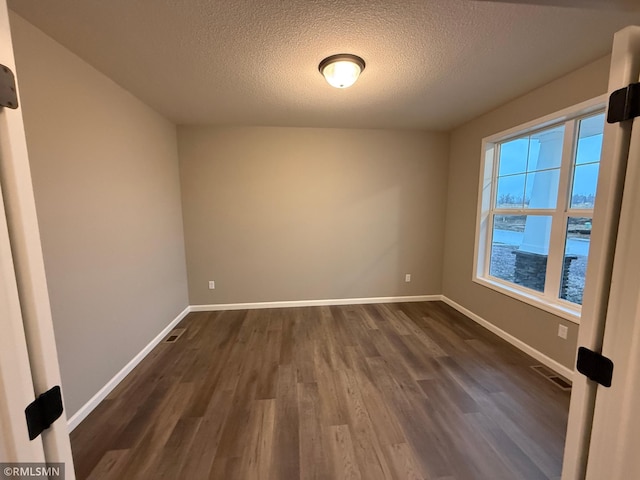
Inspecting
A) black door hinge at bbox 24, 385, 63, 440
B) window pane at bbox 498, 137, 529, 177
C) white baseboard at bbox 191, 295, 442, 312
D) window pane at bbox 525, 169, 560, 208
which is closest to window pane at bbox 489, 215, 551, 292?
window pane at bbox 525, 169, 560, 208

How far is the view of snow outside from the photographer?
2.18 meters

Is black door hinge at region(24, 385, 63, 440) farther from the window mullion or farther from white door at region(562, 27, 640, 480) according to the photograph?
the window mullion

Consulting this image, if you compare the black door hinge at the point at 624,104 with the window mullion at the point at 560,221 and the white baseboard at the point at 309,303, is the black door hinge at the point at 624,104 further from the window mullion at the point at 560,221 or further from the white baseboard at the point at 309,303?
the white baseboard at the point at 309,303

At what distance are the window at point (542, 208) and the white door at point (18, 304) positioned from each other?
2821 millimetres

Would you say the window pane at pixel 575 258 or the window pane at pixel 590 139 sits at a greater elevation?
the window pane at pixel 590 139

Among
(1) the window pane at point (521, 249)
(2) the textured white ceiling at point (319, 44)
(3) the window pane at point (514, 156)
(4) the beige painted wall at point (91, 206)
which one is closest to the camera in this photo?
(2) the textured white ceiling at point (319, 44)

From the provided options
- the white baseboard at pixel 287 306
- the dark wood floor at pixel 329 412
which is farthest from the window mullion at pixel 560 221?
the dark wood floor at pixel 329 412

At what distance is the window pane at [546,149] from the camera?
2424mm

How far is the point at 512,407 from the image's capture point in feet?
6.27

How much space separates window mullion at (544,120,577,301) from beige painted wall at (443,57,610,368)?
0.75 feet

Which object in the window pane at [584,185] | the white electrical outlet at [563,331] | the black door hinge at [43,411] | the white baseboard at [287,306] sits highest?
the window pane at [584,185]

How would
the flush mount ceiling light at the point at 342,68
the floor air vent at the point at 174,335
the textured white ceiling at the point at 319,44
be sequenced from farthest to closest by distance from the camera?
1. the floor air vent at the point at 174,335
2. the flush mount ceiling light at the point at 342,68
3. the textured white ceiling at the point at 319,44

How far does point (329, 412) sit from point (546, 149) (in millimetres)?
3076

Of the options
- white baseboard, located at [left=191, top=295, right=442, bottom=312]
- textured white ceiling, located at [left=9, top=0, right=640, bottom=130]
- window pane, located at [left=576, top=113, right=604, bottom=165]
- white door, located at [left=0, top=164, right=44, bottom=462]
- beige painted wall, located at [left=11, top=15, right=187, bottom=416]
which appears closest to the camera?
white door, located at [left=0, top=164, right=44, bottom=462]
